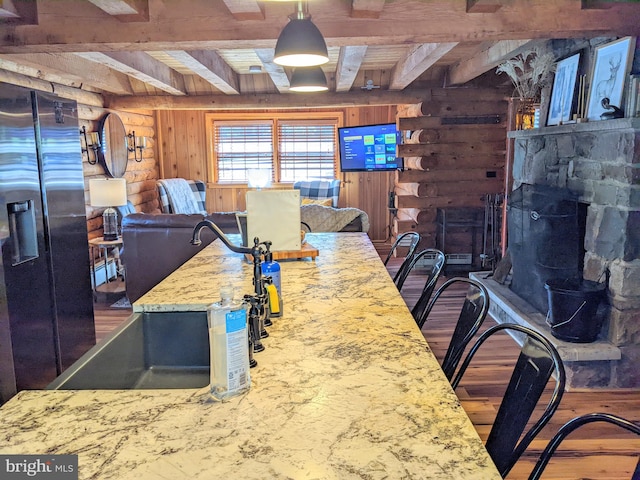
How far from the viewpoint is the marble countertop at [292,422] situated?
921mm

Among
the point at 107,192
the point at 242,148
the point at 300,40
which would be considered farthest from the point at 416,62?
the point at 242,148

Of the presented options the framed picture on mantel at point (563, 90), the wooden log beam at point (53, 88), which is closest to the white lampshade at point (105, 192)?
the wooden log beam at point (53, 88)

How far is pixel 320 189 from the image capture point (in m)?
8.03

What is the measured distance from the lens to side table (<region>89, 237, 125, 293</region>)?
5.03 metres

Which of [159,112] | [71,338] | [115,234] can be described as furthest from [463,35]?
[159,112]

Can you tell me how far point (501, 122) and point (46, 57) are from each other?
4.71 meters

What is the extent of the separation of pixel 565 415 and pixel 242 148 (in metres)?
6.79

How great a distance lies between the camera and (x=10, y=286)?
8.26ft

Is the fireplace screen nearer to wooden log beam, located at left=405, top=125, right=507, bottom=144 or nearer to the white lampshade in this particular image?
wooden log beam, located at left=405, top=125, right=507, bottom=144

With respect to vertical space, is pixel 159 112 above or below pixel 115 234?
→ above

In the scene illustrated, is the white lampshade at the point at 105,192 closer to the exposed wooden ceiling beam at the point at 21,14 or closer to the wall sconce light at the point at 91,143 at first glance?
the wall sconce light at the point at 91,143

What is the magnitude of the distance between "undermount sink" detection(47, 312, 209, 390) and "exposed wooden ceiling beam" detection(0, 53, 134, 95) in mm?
3044

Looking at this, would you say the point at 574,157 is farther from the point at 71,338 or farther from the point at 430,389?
the point at 71,338

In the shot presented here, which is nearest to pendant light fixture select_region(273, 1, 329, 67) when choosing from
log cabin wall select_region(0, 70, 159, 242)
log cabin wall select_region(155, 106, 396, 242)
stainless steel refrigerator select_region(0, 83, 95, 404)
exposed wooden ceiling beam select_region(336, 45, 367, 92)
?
stainless steel refrigerator select_region(0, 83, 95, 404)
